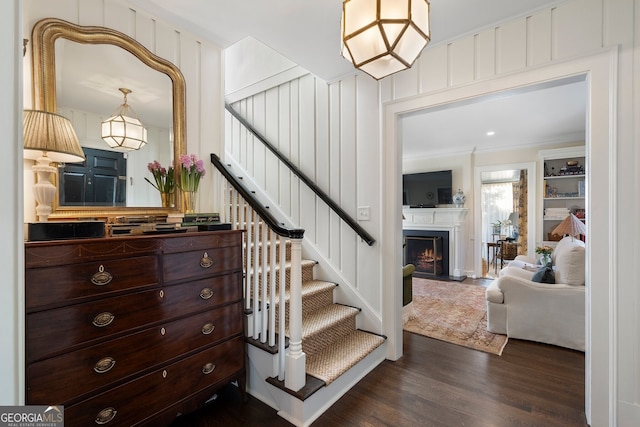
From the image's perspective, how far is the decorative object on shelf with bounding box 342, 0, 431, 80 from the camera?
4.13ft

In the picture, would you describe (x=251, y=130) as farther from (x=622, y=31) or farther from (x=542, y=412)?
(x=542, y=412)

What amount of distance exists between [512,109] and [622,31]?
230 centimetres

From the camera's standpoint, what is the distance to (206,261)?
1.68 metres

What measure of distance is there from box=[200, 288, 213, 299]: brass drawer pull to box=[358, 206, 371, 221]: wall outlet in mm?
1477

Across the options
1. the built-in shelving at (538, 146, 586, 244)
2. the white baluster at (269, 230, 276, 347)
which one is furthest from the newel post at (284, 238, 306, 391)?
the built-in shelving at (538, 146, 586, 244)

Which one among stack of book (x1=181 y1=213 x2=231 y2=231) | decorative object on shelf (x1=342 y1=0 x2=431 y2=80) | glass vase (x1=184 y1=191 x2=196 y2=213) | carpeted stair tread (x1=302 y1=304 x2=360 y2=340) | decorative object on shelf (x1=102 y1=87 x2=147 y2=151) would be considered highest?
decorative object on shelf (x1=342 y1=0 x2=431 y2=80)

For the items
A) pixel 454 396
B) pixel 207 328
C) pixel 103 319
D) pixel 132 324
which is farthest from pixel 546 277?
pixel 103 319

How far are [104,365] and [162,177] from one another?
1116 millimetres

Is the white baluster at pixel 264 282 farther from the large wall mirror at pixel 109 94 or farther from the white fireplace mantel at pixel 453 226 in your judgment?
the white fireplace mantel at pixel 453 226

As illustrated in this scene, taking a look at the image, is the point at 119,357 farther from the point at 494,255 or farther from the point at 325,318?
the point at 494,255

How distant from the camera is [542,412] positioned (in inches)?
72.6

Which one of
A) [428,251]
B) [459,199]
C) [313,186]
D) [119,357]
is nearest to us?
[119,357]

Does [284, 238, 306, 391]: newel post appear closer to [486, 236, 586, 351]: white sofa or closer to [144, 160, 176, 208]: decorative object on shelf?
[144, 160, 176, 208]: decorative object on shelf

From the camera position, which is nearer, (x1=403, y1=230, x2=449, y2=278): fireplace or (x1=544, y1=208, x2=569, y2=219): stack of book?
(x1=544, y1=208, x2=569, y2=219): stack of book
